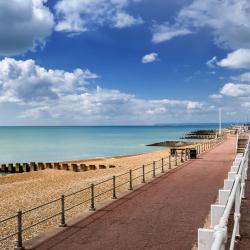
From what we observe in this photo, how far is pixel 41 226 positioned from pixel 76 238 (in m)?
4.21

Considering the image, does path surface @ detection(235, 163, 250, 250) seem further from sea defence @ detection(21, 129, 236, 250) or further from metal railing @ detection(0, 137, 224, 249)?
metal railing @ detection(0, 137, 224, 249)

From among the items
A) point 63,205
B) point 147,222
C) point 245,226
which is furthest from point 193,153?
point 245,226

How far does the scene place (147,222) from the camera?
10.6m

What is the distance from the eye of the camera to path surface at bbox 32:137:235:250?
28.5ft

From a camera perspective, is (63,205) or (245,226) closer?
(245,226)

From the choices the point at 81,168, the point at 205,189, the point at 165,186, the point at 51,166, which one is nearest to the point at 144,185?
the point at 165,186

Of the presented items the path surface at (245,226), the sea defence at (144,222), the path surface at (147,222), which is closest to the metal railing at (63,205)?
the sea defence at (144,222)

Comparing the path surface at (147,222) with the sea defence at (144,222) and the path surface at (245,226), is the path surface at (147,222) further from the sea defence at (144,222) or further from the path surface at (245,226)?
the path surface at (245,226)

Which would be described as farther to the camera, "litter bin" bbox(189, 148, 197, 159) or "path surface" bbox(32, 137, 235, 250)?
"litter bin" bbox(189, 148, 197, 159)

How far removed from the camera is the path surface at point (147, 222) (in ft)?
28.5

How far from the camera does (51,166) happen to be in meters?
45.2

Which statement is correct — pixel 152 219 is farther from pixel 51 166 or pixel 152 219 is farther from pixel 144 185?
pixel 51 166

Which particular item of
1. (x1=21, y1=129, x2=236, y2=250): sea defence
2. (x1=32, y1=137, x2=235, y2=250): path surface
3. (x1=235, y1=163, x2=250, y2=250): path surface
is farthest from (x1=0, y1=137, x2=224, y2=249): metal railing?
(x1=235, y1=163, x2=250, y2=250): path surface

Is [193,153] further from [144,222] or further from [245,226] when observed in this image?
[245,226]
